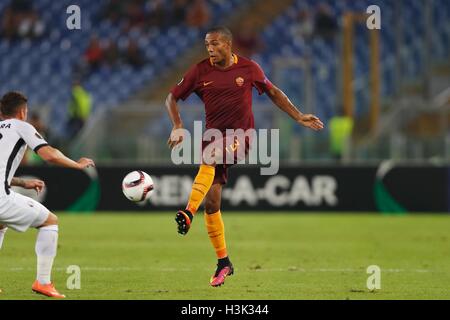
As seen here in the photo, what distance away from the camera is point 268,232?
15633 millimetres

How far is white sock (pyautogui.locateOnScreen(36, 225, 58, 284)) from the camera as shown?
8.02 meters

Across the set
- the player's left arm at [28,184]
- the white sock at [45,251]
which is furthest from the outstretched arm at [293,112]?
the white sock at [45,251]

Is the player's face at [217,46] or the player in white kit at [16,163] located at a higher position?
the player's face at [217,46]

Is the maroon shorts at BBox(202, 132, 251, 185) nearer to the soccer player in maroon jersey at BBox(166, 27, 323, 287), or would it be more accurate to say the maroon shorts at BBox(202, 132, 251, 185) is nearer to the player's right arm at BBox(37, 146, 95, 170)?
the soccer player in maroon jersey at BBox(166, 27, 323, 287)

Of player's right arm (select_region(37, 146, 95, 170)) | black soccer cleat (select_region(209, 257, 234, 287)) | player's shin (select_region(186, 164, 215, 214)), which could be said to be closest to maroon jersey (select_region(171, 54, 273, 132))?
player's shin (select_region(186, 164, 215, 214))

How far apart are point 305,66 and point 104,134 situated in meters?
4.29

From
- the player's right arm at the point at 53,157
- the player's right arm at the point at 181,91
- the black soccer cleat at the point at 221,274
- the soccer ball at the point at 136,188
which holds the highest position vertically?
the player's right arm at the point at 181,91

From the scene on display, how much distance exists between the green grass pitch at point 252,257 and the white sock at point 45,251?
7.8 inches

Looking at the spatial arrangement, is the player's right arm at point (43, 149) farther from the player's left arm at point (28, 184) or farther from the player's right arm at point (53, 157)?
the player's left arm at point (28, 184)

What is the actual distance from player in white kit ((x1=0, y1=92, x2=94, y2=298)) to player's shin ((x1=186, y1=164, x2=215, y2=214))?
1310 mm

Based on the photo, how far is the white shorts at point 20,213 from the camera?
26.0 ft

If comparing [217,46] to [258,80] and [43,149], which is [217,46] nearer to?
[258,80]
